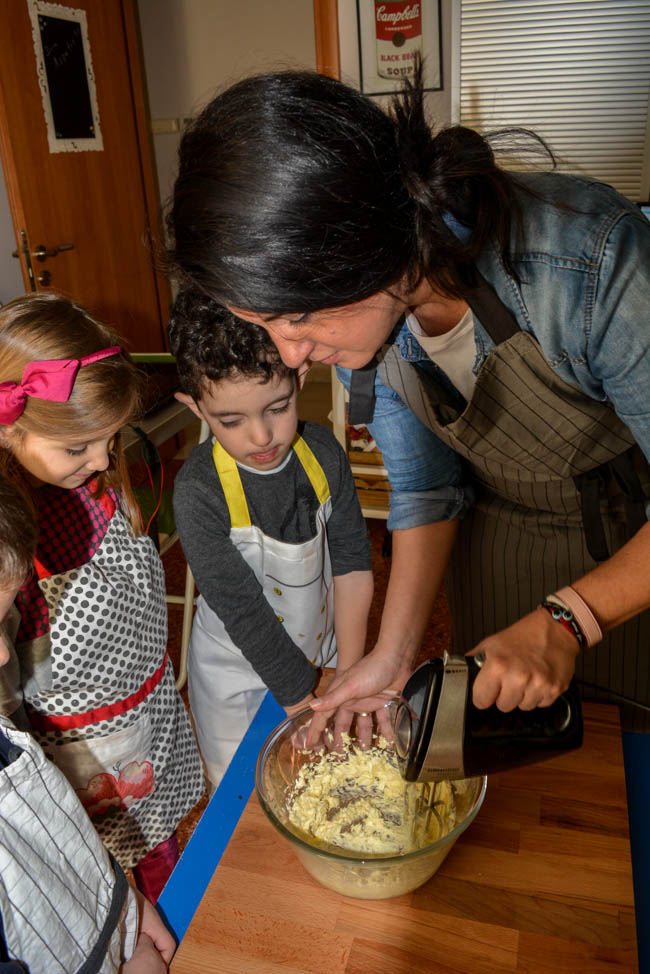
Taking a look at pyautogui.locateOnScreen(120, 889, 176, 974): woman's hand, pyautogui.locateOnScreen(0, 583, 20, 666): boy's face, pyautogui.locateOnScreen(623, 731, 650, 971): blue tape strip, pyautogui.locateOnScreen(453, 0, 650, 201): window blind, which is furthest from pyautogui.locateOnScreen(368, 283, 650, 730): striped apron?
pyautogui.locateOnScreen(453, 0, 650, 201): window blind

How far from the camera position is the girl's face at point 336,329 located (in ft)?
2.58

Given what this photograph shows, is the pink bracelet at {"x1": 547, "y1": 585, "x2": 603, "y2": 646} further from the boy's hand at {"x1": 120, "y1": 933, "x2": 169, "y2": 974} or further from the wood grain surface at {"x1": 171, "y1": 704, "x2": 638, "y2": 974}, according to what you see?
the boy's hand at {"x1": 120, "y1": 933, "x2": 169, "y2": 974}

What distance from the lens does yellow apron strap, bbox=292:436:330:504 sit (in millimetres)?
1345

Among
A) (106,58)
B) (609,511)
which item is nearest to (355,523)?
(609,511)

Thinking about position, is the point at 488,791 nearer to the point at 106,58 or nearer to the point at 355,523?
the point at 355,523

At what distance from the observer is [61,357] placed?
3.67 ft

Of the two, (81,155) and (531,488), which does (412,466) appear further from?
(81,155)

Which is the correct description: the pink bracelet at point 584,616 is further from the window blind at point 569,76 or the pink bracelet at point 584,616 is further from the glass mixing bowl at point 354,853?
the window blind at point 569,76

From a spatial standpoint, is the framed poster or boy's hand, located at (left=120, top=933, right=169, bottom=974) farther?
the framed poster

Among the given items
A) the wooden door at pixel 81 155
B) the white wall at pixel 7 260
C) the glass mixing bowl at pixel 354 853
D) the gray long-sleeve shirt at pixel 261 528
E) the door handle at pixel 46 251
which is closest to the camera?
the glass mixing bowl at pixel 354 853

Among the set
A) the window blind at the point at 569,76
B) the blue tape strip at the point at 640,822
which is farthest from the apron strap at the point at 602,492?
the window blind at the point at 569,76

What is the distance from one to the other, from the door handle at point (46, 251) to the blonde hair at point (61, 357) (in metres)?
2.03

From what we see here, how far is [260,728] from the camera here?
109 centimetres

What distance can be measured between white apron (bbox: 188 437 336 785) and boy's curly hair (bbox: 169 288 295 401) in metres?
0.19
